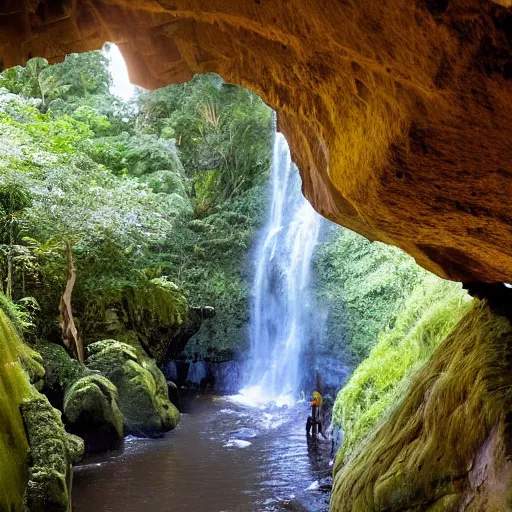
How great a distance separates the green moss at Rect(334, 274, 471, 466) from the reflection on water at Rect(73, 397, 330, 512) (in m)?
1.77

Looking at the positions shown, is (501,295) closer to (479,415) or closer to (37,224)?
(479,415)

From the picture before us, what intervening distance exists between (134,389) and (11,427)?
6.77 metres

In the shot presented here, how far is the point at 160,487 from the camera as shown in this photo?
9445 millimetres

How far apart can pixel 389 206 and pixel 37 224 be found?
10.7m

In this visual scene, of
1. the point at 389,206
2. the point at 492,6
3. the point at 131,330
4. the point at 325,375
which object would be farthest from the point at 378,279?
the point at 492,6

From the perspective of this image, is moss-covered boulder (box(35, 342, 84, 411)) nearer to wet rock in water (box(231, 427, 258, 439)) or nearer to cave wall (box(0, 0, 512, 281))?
wet rock in water (box(231, 427, 258, 439))

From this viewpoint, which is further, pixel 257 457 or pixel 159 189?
pixel 159 189

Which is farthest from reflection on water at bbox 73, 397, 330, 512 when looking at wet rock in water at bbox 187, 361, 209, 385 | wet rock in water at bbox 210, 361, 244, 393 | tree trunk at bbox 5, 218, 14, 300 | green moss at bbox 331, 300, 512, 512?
wet rock in water at bbox 187, 361, 209, 385

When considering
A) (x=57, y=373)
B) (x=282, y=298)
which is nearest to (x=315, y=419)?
(x=57, y=373)

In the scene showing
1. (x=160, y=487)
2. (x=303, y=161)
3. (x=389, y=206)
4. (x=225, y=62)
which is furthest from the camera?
A: (x=160, y=487)

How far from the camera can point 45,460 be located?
6.16m

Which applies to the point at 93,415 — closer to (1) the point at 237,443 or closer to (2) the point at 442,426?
(1) the point at 237,443

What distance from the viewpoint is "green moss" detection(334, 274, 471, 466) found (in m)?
7.34

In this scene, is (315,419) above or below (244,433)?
above
